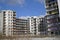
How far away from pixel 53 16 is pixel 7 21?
9.74 m

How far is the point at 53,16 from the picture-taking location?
1323 cm

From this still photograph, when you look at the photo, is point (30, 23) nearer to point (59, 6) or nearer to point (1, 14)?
point (1, 14)

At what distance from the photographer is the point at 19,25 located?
24.9 m

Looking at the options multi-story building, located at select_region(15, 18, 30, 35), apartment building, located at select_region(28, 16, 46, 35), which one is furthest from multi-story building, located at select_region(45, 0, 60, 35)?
apartment building, located at select_region(28, 16, 46, 35)

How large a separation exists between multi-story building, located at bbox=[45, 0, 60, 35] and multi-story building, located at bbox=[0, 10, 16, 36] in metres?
6.72

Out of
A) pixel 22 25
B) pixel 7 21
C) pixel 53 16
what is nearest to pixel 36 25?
pixel 22 25

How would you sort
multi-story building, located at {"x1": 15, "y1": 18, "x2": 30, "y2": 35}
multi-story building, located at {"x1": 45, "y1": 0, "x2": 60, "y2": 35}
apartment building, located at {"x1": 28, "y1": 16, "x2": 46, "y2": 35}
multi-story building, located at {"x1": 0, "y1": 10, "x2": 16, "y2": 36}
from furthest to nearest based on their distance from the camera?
apartment building, located at {"x1": 28, "y1": 16, "x2": 46, "y2": 35}
multi-story building, located at {"x1": 15, "y1": 18, "x2": 30, "y2": 35}
multi-story building, located at {"x1": 0, "y1": 10, "x2": 16, "y2": 36}
multi-story building, located at {"x1": 45, "y1": 0, "x2": 60, "y2": 35}

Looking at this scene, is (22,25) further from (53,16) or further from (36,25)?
(53,16)

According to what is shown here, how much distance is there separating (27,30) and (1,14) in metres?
3.96

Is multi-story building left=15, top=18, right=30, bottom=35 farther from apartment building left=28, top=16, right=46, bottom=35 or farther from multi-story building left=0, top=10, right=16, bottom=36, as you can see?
multi-story building left=0, top=10, right=16, bottom=36

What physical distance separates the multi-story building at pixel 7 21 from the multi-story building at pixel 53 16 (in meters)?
6.72

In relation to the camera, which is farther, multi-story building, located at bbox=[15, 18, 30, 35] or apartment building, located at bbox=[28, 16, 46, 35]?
apartment building, located at bbox=[28, 16, 46, 35]

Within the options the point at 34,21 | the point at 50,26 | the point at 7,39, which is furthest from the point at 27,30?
the point at 7,39

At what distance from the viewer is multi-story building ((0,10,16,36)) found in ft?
67.9
